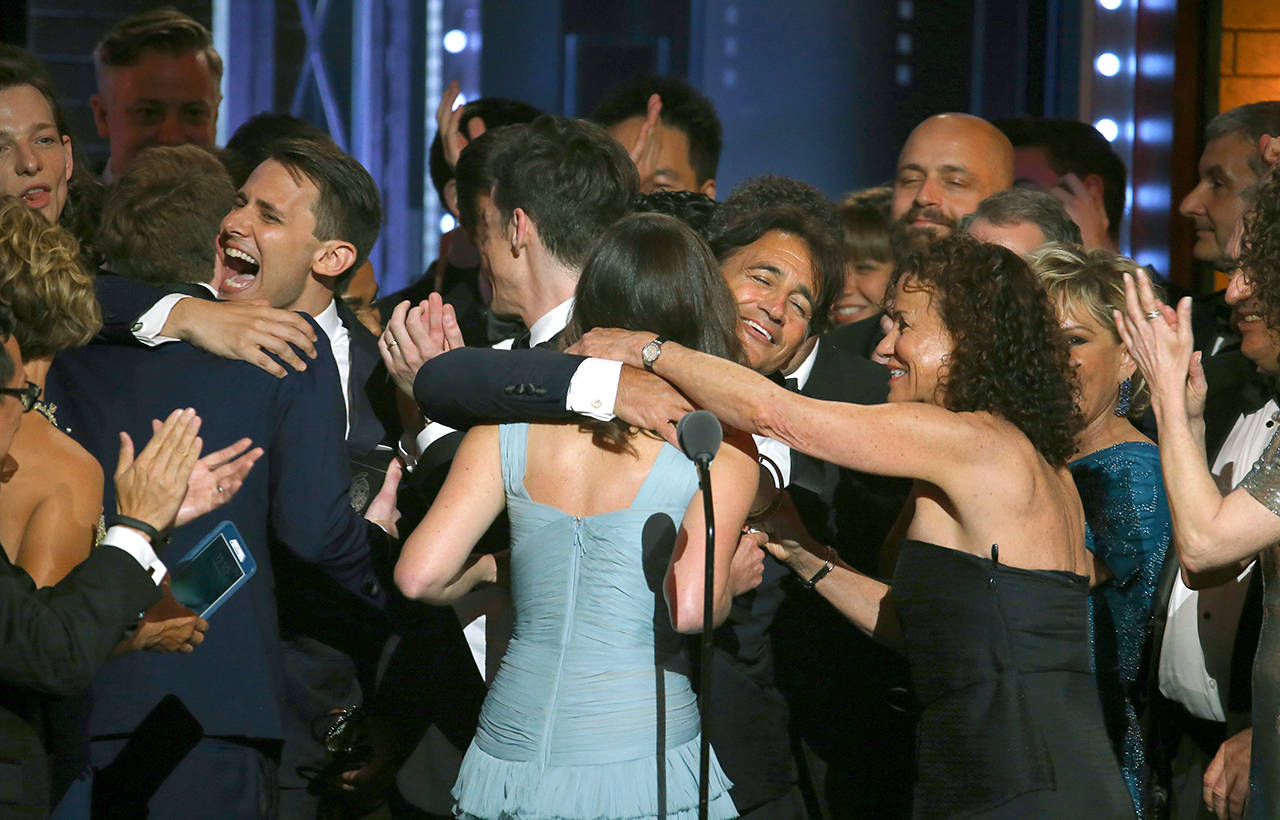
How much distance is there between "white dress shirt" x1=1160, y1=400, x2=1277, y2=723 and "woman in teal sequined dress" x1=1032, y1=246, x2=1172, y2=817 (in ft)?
0.22

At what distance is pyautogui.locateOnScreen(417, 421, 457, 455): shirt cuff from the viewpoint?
300cm

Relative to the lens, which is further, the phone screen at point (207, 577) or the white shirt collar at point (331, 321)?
the white shirt collar at point (331, 321)

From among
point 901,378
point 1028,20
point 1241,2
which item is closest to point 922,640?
point 901,378

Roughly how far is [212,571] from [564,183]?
107 centimetres

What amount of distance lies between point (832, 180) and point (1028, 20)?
3.47 ft

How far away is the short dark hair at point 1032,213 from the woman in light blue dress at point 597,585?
4.82ft

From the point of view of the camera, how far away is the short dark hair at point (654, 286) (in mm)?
2479

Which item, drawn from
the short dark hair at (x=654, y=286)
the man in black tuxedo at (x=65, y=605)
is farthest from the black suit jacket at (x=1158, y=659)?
the man in black tuxedo at (x=65, y=605)

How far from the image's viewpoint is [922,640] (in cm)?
254

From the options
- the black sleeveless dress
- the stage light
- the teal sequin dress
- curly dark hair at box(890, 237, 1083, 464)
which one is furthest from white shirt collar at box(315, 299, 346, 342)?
the stage light

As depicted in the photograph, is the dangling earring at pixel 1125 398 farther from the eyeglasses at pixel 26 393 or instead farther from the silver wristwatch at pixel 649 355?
the eyeglasses at pixel 26 393

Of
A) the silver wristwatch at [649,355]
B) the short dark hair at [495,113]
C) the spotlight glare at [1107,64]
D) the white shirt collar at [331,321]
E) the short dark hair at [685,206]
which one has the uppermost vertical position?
the spotlight glare at [1107,64]

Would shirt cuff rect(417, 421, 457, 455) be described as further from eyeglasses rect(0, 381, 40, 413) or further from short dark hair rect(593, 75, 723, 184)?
short dark hair rect(593, 75, 723, 184)

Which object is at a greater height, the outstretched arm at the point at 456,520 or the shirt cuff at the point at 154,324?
the shirt cuff at the point at 154,324
